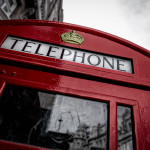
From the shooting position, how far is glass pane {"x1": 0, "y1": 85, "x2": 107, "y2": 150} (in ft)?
2.80

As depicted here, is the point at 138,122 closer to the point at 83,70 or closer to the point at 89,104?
the point at 89,104

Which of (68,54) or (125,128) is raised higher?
(68,54)

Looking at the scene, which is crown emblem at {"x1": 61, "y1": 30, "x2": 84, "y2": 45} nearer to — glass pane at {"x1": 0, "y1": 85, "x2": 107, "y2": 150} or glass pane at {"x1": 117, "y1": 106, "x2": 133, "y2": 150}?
glass pane at {"x1": 0, "y1": 85, "x2": 107, "y2": 150}

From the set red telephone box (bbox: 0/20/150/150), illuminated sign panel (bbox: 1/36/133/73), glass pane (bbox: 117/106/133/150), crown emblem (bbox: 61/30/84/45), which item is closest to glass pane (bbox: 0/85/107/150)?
red telephone box (bbox: 0/20/150/150)

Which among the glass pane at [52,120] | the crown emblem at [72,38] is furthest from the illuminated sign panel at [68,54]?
the glass pane at [52,120]

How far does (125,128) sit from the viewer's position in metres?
0.94

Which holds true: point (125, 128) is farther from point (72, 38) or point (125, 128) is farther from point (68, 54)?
point (72, 38)

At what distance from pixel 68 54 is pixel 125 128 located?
2.62 ft

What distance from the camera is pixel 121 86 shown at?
1111 mm

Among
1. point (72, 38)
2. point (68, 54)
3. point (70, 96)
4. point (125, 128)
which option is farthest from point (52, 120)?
point (72, 38)

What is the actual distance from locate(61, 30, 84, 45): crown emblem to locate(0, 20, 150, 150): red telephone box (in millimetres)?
19

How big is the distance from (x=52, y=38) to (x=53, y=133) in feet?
3.12

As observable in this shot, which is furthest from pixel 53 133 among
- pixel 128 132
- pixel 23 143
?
pixel 128 132

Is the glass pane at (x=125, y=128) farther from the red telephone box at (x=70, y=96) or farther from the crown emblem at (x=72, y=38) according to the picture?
the crown emblem at (x=72, y=38)
